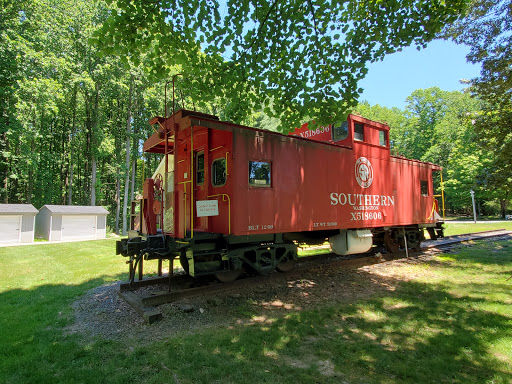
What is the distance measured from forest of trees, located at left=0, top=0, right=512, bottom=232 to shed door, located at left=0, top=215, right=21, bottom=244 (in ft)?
18.8

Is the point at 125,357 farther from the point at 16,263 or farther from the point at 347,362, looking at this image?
the point at 16,263

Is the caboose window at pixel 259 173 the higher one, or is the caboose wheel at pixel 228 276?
the caboose window at pixel 259 173

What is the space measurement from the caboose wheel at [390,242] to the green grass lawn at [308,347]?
12.7 feet

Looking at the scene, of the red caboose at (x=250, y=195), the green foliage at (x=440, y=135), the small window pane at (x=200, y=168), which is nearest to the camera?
the red caboose at (x=250, y=195)

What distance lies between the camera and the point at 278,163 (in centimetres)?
594

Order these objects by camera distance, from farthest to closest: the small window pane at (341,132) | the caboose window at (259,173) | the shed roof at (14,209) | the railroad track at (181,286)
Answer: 1. the shed roof at (14,209)
2. the small window pane at (341,132)
3. the caboose window at (259,173)
4. the railroad track at (181,286)

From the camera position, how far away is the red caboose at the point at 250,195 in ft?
17.6

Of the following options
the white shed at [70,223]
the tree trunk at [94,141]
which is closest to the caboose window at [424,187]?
the white shed at [70,223]

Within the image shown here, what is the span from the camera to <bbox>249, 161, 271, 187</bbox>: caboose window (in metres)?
5.59

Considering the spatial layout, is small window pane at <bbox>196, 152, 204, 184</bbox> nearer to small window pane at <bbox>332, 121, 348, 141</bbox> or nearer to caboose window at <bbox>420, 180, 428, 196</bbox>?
small window pane at <bbox>332, 121, 348, 141</bbox>

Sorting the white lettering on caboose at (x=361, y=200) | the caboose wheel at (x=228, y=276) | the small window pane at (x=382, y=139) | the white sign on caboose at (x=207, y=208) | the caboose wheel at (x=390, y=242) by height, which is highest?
the small window pane at (x=382, y=139)

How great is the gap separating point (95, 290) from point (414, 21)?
341 inches

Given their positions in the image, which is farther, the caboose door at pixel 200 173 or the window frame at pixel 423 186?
the window frame at pixel 423 186

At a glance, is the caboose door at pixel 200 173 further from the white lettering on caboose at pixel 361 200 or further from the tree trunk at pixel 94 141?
the tree trunk at pixel 94 141
